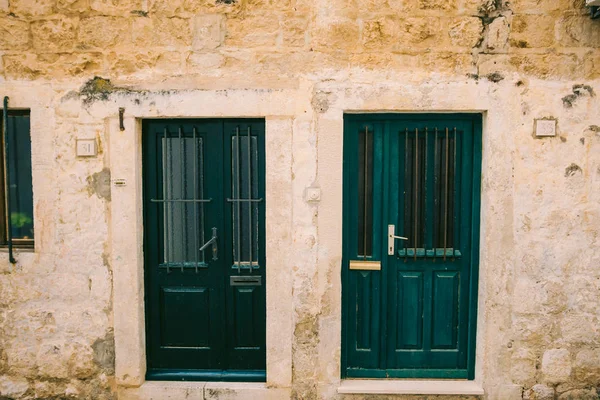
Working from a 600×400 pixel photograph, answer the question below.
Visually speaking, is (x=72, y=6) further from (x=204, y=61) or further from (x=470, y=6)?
(x=470, y=6)

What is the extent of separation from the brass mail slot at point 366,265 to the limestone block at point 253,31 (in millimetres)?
1949

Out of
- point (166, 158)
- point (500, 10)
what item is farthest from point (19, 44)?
point (500, 10)

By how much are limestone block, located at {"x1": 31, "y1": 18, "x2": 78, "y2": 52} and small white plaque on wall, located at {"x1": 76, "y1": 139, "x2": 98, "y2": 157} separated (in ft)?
2.54

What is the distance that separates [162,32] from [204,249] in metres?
1.83

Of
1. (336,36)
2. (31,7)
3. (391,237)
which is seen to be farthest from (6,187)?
(391,237)

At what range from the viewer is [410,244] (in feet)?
12.8

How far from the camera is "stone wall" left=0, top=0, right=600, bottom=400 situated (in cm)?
365

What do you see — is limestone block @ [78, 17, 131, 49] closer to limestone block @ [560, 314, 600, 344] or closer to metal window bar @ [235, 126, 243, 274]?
metal window bar @ [235, 126, 243, 274]

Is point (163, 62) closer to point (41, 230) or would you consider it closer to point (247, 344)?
point (41, 230)

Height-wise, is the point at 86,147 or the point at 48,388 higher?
the point at 86,147

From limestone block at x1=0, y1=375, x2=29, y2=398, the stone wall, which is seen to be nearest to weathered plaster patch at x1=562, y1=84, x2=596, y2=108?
the stone wall

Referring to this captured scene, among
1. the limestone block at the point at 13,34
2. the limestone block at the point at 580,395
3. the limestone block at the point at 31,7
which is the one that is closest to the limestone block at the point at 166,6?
the limestone block at the point at 31,7

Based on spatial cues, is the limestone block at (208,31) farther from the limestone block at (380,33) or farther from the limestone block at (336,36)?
the limestone block at (380,33)

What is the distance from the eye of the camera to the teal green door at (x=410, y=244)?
384 cm
